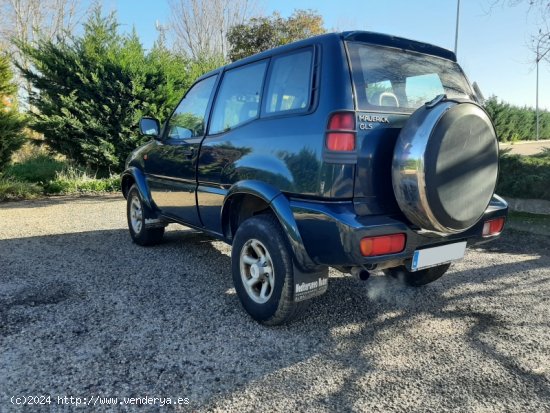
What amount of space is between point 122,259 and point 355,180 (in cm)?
321

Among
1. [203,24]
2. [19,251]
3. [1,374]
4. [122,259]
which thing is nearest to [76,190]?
[19,251]

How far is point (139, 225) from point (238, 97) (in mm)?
2523

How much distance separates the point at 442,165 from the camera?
7.73 ft

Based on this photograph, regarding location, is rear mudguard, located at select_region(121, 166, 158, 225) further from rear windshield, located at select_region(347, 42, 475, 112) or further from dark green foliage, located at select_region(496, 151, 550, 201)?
dark green foliage, located at select_region(496, 151, 550, 201)

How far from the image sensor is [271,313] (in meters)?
2.79

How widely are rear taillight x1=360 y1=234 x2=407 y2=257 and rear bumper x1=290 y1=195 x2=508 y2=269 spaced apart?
0.08ft

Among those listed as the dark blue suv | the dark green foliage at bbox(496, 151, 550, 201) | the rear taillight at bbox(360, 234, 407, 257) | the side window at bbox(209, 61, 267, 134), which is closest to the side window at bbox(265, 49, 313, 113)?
the dark blue suv

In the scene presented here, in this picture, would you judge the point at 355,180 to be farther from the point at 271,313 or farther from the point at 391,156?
the point at 271,313

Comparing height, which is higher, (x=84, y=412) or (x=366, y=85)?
(x=366, y=85)

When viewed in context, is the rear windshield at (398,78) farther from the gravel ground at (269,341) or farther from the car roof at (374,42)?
the gravel ground at (269,341)

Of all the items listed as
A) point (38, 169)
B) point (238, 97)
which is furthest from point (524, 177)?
point (38, 169)

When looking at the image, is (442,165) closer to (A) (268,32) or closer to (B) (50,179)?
(B) (50,179)

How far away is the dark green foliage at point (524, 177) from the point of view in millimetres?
6246

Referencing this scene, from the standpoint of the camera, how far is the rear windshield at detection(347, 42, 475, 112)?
8.42ft
